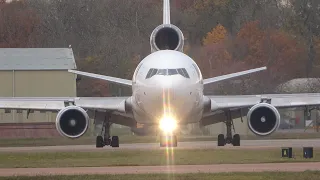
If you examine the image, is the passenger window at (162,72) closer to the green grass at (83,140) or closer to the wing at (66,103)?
the wing at (66,103)

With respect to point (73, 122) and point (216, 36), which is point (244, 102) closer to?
point (73, 122)

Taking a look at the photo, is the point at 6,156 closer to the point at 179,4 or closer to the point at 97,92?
the point at 97,92

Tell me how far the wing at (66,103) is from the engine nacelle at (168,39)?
270 centimetres

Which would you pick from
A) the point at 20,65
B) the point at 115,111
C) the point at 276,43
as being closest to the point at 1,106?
the point at 115,111

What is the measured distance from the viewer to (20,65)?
71875 millimetres

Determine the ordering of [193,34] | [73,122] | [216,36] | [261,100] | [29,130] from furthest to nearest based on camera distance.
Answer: [193,34] → [216,36] → [29,130] → [261,100] → [73,122]

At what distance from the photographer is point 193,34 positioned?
268 feet

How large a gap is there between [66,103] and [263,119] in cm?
843

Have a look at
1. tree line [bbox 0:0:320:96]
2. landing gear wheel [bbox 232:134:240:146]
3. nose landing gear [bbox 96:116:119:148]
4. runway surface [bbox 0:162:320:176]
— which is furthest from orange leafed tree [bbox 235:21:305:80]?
runway surface [bbox 0:162:320:176]

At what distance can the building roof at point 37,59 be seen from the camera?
234 feet

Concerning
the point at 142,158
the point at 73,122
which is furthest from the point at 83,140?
the point at 142,158

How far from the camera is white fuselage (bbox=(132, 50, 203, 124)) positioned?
39406 mm

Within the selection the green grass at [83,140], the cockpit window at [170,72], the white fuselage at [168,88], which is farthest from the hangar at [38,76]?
the cockpit window at [170,72]

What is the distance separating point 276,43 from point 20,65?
59.1ft
